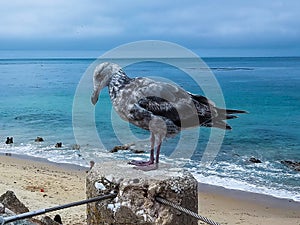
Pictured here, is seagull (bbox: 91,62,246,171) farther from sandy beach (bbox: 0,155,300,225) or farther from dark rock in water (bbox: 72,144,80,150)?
dark rock in water (bbox: 72,144,80,150)

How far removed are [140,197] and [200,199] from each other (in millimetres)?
9637

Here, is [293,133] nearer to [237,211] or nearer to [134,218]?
[237,211]

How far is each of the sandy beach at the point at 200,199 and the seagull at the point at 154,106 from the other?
217 inches

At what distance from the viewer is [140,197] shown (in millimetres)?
3705

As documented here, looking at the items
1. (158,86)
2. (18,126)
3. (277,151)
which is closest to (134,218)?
(158,86)

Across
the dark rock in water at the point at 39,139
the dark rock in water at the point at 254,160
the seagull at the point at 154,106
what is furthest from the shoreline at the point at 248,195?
the dark rock in water at the point at 39,139

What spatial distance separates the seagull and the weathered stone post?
385mm

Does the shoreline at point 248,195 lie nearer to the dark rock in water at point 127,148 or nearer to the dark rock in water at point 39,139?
the dark rock in water at point 127,148

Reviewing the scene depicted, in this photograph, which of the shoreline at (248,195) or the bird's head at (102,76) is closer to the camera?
the bird's head at (102,76)

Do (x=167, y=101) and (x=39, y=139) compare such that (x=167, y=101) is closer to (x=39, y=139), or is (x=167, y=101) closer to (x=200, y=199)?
(x=200, y=199)

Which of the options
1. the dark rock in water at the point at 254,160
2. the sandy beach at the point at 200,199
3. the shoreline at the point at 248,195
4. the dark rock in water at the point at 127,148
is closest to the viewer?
the sandy beach at the point at 200,199

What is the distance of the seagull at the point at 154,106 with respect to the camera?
4039 millimetres

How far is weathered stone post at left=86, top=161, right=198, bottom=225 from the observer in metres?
3.69

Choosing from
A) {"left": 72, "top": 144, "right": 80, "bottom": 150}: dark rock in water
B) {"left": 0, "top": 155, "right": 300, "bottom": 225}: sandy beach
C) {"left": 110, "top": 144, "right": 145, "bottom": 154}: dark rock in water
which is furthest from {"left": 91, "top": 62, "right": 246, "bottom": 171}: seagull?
{"left": 72, "top": 144, "right": 80, "bottom": 150}: dark rock in water
